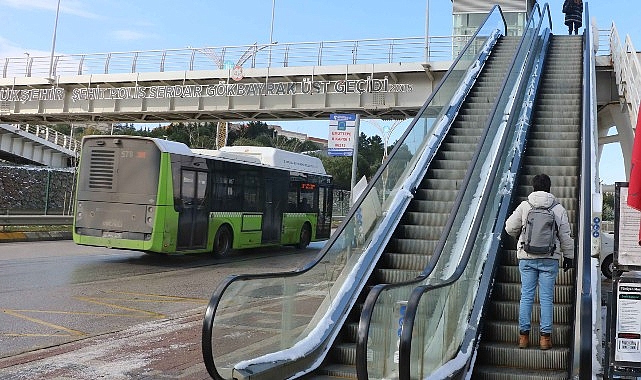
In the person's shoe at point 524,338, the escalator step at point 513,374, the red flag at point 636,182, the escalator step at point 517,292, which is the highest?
the red flag at point 636,182

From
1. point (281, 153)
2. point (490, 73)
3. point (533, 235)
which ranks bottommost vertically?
point (533, 235)

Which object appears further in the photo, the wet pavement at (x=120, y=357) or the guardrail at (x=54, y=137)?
the guardrail at (x=54, y=137)

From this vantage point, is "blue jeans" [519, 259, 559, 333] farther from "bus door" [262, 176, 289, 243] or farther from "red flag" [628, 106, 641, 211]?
"bus door" [262, 176, 289, 243]

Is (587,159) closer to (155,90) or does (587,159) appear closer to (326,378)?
(326,378)

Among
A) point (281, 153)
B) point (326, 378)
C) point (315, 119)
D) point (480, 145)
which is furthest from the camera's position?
point (315, 119)

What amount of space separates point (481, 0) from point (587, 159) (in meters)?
21.2

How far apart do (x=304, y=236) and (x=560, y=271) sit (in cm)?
1544

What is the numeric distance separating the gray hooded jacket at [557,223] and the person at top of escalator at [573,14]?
1634 cm

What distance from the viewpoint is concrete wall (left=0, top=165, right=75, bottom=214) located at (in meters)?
29.5

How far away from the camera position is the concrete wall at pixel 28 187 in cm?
2952

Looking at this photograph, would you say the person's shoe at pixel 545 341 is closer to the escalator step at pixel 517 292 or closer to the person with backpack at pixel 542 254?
the person with backpack at pixel 542 254

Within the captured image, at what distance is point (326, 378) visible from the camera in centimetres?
622

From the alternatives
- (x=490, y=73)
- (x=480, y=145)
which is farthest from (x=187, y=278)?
(x=490, y=73)

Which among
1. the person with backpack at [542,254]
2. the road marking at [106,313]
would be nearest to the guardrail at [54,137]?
the road marking at [106,313]
